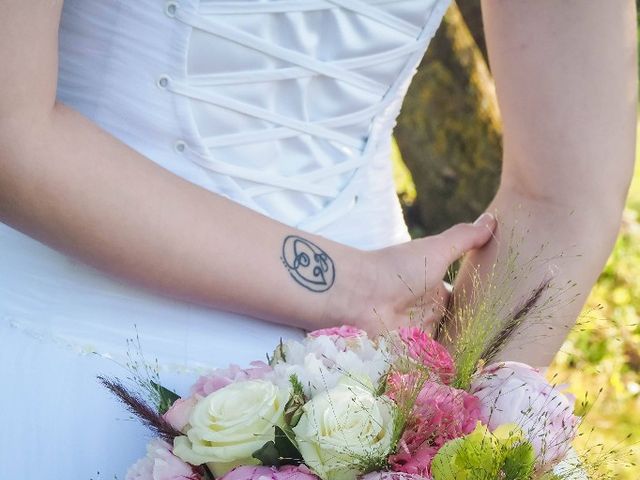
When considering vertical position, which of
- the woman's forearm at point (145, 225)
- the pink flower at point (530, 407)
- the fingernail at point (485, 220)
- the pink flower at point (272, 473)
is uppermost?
the fingernail at point (485, 220)

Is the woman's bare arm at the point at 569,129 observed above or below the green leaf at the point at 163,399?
above

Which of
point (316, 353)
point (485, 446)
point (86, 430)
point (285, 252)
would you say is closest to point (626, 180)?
point (285, 252)

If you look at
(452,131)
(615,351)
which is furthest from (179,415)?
(452,131)

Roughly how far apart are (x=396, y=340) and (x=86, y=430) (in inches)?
20.5

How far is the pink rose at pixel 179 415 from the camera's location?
1239 millimetres

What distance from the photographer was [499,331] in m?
1.23

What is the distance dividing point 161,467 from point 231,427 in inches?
4.0

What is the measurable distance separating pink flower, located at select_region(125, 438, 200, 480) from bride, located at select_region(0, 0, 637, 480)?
9.7 inches

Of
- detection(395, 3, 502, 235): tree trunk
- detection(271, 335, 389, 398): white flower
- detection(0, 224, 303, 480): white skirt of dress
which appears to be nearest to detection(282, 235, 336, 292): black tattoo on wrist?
detection(0, 224, 303, 480): white skirt of dress

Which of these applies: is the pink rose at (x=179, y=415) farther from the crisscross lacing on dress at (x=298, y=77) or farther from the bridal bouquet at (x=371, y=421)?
the crisscross lacing on dress at (x=298, y=77)

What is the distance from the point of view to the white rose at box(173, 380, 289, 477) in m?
1.18

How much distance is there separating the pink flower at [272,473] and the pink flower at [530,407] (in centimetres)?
23

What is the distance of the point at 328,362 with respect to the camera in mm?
1296

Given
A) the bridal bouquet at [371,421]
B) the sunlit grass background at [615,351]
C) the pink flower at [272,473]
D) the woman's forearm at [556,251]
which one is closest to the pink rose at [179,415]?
the bridal bouquet at [371,421]
